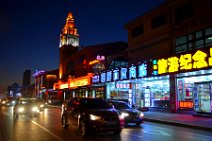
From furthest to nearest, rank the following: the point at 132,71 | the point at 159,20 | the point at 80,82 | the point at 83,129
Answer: the point at 80,82 < the point at 159,20 < the point at 132,71 < the point at 83,129

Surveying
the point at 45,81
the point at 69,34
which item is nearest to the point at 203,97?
the point at 69,34

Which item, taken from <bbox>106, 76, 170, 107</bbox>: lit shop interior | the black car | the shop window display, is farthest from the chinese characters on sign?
the black car

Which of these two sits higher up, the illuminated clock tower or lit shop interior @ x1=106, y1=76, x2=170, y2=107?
the illuminated clock tower

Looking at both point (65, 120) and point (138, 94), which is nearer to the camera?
point (65, 120)

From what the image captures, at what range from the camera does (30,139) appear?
12.0 m

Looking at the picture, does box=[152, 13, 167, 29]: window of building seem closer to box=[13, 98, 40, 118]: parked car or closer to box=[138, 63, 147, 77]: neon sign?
box=[138, 63, 147, 77]: neon sign

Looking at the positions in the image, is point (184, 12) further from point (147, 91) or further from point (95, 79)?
point (95, 79)

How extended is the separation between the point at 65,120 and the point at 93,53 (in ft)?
121

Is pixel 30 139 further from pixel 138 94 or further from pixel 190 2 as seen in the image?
pixel 138 94

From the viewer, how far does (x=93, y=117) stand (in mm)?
12938

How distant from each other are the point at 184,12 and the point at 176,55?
5.67m

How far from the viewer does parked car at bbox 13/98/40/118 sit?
955 inches

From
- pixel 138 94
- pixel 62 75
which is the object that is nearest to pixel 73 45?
pixel 62 75

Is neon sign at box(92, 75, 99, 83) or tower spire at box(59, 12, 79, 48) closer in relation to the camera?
neon sign at box(92, 75, 99, 83)
